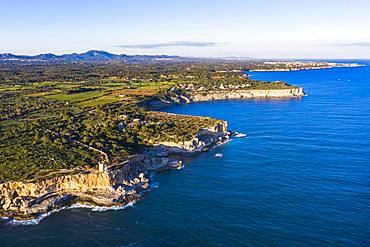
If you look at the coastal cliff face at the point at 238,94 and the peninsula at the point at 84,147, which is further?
the coastal cliff face at the point at 238,94

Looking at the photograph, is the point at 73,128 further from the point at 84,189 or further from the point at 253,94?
the point at 253,94

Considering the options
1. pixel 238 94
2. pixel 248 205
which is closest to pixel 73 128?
pixel 248 205

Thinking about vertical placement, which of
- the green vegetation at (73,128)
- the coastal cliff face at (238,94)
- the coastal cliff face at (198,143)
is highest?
the coastal cliff face at (238,94)

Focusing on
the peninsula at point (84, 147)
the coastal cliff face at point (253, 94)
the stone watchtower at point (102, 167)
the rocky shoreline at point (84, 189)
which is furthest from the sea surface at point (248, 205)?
the coastal cliff face at point (253, 94)

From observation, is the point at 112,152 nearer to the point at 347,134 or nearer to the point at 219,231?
the point at 219,231

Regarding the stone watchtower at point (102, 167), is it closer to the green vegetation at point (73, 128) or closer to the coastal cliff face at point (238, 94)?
the green vegetation at point (73, 128)

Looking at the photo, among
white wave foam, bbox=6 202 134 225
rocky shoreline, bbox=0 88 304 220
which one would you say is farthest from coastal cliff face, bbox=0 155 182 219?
white wave foam, bbox=6 202 134 225
